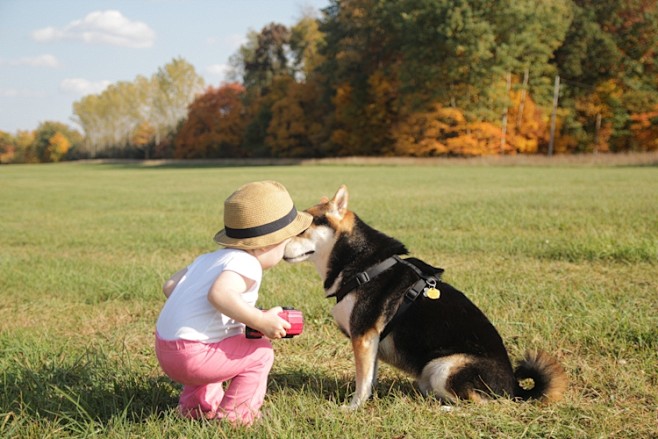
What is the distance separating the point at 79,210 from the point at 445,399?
14197mm

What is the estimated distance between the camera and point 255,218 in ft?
8.78

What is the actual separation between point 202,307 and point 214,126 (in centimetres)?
7566

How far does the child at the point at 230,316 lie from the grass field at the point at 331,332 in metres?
0.17

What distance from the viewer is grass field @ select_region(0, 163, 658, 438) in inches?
106

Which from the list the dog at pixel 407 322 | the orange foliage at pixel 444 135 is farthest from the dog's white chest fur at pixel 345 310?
the orange foliage at pixel 444 135

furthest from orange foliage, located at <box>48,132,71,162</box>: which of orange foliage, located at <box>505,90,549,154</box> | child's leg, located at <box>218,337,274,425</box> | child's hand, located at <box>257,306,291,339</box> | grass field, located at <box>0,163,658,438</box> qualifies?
child's hand, located at <box>257,306,291,339</box>

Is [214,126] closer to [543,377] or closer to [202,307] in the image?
[202,307]

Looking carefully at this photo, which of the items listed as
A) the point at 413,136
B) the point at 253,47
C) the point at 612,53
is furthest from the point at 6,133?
→ the point at 612,53

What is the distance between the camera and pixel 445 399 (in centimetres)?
297

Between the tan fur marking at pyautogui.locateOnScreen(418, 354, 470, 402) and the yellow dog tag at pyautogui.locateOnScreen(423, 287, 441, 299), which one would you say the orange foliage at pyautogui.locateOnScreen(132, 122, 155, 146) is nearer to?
the yellow dog tag at pyautogui.locateOnScreen(423, 287, 441, 299)

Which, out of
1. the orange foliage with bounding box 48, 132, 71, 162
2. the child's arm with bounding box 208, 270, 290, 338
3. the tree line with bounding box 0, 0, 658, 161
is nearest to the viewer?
the child's arm with bounding box 208, 270, 290, 338

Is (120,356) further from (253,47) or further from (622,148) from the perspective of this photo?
(253,47)

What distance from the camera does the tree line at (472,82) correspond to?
46562 mm

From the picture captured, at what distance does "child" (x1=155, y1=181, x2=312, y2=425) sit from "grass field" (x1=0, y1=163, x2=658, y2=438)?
0.17 m
